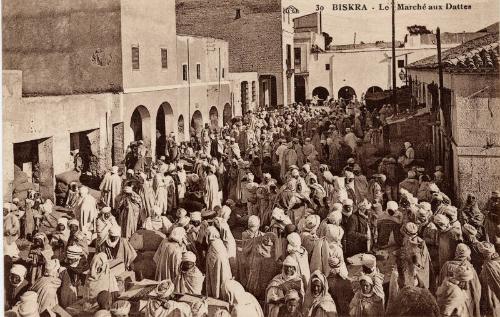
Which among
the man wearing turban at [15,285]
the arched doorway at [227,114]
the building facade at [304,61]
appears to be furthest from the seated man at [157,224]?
the building facade at [304,61]

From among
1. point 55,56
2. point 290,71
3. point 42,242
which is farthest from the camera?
point 290,71

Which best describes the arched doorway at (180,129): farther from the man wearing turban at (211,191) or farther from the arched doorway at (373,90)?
the man wearing turban at (211,191)

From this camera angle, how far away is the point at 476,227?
6867mm

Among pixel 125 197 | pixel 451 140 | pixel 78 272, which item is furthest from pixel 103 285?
pixel 451 140

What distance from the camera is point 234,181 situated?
36.1 feet

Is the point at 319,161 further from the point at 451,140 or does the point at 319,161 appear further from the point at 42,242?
the point at 42,242

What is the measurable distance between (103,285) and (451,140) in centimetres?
530

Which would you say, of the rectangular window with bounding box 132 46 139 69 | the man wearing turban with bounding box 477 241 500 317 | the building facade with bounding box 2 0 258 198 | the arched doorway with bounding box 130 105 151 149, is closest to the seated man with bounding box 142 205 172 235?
the building facade with bounding box 2 0 258 198

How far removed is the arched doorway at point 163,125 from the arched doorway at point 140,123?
37.6 inches

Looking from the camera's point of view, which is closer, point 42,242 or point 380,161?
point 42,242

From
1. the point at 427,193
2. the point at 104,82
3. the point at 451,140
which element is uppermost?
the point at 104,82

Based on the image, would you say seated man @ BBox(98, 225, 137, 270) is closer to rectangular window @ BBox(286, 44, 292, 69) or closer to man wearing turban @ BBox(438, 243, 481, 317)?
man wearing turban @ BBox(438, 243, 481, 317)

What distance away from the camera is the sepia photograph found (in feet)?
18.0

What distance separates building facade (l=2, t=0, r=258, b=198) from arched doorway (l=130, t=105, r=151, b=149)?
0.02 m
